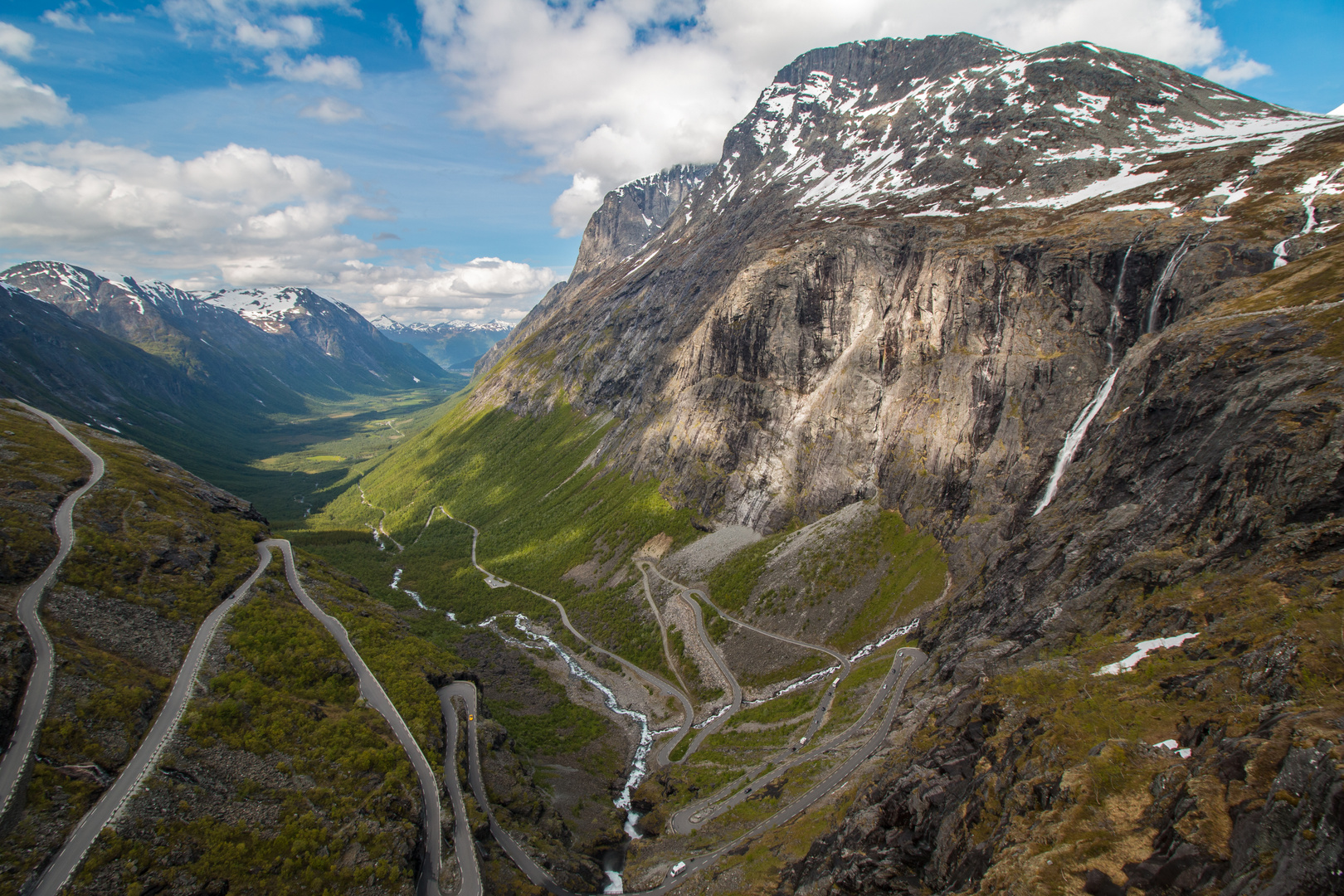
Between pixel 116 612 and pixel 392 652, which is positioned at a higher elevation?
pixel 116 612

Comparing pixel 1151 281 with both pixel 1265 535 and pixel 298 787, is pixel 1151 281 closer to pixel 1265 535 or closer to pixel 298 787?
pixel 1265 535

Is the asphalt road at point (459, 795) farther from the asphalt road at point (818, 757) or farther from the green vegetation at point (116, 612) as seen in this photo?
the green vegetation at point (116, 612)

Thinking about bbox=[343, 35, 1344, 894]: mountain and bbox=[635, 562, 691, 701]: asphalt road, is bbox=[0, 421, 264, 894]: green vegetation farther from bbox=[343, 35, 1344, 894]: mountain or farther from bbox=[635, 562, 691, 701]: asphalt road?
bbox=[635, 562, 691, 701]: asphalt road

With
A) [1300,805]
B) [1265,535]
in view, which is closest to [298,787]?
[1300,805]

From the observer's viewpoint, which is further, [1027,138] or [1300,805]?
[1027,138]

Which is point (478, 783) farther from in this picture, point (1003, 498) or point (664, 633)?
point (1003, 498)

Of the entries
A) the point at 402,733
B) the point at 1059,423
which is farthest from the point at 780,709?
the point at 1059,423
